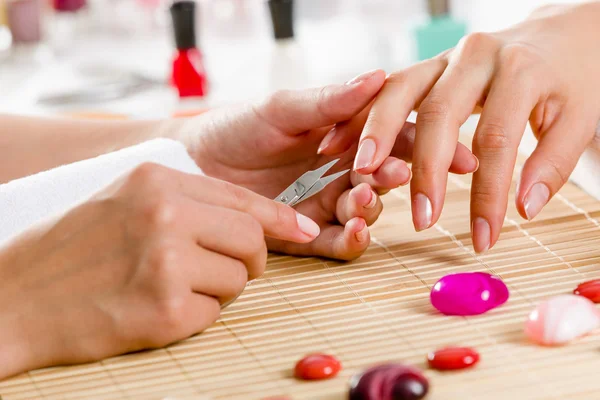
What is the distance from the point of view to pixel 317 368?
2.02ft

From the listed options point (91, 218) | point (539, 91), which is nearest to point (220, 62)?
point (539, 91)

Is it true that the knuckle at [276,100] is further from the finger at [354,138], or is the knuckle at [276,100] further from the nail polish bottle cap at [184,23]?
the nail polish bottle cap at [184,23]

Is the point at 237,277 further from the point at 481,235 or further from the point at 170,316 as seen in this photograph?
the point at 481,235

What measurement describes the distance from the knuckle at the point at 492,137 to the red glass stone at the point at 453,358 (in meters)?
0.27

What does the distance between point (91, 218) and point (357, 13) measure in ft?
5.12

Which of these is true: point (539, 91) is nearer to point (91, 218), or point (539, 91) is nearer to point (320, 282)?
point (320, 282)

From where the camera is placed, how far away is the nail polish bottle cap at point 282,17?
1612mm

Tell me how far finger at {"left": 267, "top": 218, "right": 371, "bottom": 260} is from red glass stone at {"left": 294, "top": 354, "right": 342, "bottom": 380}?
21 centimetres

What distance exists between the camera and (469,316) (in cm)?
70

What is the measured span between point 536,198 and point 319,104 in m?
0.21

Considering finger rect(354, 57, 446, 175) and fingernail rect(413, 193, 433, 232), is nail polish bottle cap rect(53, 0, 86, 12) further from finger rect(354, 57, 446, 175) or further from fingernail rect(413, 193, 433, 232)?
fingernail rect(413, 193, 433, 232)

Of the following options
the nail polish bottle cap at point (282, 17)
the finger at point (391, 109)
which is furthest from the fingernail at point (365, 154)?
the nail polish bottle cap at point (282, 17)

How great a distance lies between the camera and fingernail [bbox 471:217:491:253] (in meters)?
0.81

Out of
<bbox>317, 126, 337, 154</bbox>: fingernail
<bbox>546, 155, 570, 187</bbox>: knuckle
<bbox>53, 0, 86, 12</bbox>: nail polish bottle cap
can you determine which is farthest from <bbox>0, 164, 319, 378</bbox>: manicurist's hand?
<bbox>53, 0, 86, 12</bbox>: nail polish bottle cap
